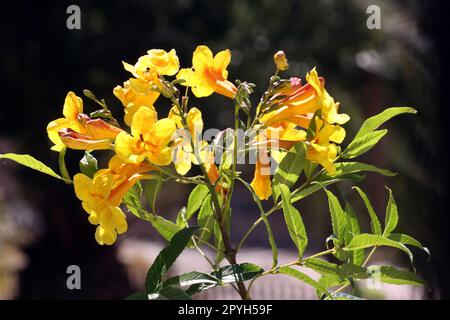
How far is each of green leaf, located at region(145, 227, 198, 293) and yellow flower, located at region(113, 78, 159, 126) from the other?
17cm

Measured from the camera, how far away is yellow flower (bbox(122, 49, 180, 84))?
815 mm

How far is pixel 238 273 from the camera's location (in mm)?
751

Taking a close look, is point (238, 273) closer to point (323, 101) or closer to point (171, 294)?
point (171, 294)

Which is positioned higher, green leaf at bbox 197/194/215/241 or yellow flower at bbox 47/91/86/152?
yellow flower at bbox 47/91/86/152

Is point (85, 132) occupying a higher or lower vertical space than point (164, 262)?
higher

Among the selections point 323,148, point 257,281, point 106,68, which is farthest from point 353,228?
point 106,68

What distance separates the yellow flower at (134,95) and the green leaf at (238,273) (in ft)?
0.72

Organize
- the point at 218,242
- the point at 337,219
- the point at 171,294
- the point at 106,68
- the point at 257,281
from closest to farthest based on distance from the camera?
the point at 171,294, the point at 337,219, the point at 218,242, the point at 257,281, the point at 106,68

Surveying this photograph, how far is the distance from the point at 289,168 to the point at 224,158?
0.28 feet

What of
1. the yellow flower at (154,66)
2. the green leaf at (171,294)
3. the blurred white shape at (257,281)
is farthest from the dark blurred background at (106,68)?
the green leaf at (171,294)

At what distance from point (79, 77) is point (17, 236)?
1.39 metres

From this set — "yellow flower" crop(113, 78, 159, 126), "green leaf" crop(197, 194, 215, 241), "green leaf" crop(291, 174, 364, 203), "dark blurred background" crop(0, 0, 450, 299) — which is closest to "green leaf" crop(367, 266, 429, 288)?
"green leaf" crop(291, 174, 364, 203)

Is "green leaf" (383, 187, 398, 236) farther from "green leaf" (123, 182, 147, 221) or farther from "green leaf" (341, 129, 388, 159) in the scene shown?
"green leaf" (123, 182, 147, 221)
